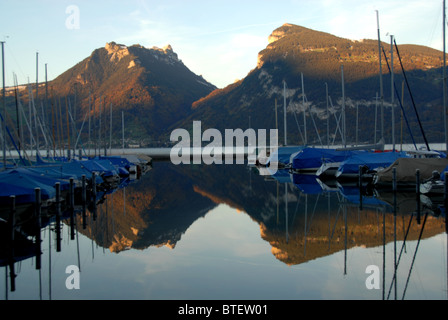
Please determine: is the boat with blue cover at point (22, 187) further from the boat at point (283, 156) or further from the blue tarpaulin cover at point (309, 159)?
the boat at point (283, 156)

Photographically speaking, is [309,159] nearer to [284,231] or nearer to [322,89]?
[284,231]

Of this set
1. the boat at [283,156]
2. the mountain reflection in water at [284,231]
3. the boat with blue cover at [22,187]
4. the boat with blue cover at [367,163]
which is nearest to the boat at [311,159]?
the boat with blue cover at [367,163]

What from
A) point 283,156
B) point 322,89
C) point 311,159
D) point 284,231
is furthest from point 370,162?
point 322,89

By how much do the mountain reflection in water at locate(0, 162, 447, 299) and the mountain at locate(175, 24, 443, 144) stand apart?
93.0 m

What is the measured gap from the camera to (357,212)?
18.8 metres

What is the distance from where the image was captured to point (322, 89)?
138 metres

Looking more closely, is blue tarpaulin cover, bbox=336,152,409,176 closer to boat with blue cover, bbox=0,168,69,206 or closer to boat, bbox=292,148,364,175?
boat, bbox=292,148,364,175

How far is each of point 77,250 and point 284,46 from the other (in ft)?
547

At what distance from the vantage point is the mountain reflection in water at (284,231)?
10.3m

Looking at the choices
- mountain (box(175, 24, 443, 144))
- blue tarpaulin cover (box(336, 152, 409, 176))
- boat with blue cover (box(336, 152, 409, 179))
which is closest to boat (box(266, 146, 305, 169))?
boat with blue cover (box(336, 152, 409, 179))

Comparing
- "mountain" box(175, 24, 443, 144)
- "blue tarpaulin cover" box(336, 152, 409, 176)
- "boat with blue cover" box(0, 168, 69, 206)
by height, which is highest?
"mountain" box(175, 24, 443, 144)

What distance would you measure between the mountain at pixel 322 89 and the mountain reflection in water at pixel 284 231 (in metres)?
93.0

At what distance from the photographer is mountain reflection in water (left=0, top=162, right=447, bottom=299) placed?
1033 centimetres
